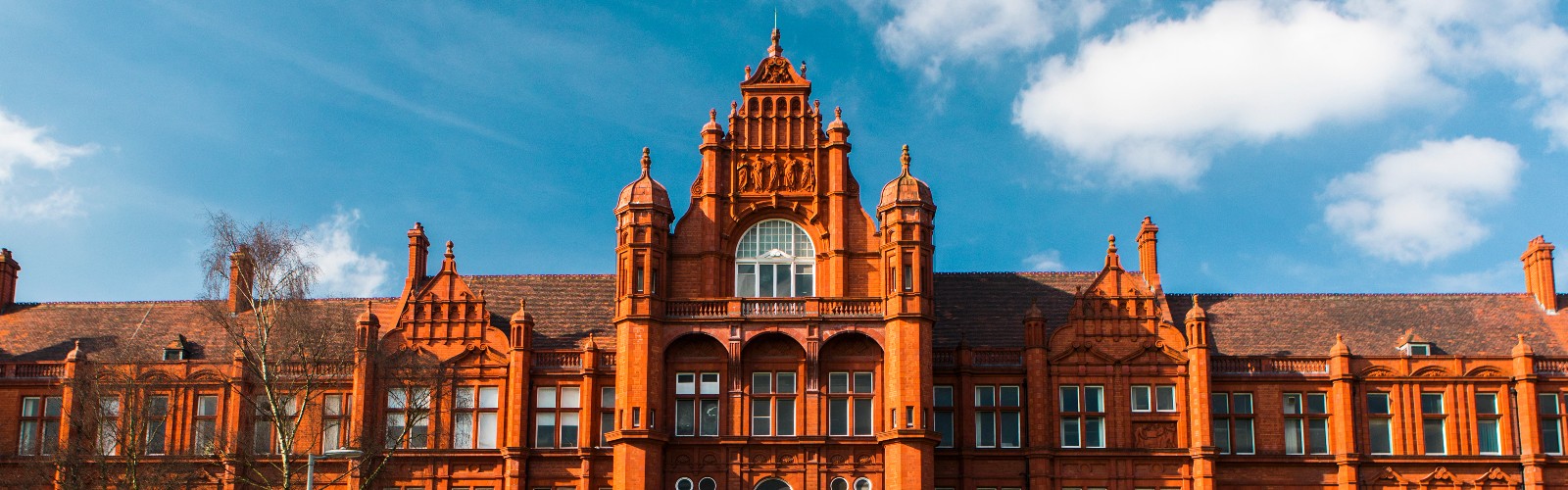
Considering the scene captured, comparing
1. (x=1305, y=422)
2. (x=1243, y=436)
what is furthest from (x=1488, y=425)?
(x=1243, y=436)

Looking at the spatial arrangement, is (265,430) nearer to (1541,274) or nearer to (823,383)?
(823,383)

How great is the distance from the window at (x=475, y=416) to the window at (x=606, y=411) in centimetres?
377

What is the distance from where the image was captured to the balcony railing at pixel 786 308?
60.7 metres

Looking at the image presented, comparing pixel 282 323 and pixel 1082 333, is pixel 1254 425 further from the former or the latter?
pixel 282 323

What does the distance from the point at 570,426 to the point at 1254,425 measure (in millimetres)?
24646

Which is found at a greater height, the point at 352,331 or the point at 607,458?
the point at 352,331

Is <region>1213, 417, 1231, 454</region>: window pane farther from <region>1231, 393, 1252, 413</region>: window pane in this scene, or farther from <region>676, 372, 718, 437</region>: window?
<region>676, 372, 718, 437</region>: window

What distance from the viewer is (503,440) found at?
62906mm

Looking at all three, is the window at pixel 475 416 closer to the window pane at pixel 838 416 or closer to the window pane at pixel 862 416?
the window pane at pixel 838 416

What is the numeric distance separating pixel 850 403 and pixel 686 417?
5.68 meters

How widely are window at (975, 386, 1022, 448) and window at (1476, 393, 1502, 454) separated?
16.6 m

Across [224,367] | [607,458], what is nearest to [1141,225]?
[607,458]

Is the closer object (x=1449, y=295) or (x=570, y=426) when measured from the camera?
(x=570, y=426)

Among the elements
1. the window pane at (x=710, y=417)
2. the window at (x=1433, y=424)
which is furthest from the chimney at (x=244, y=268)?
the window at (x=1433, y=424)
